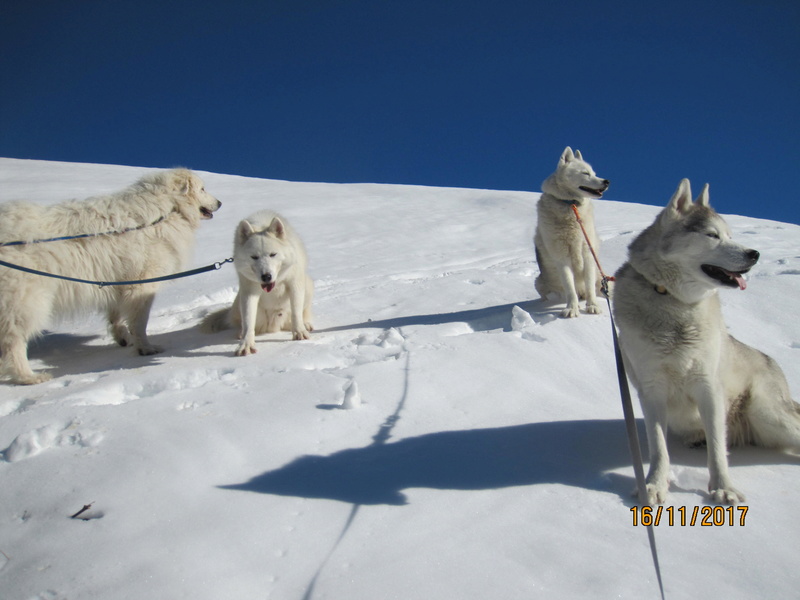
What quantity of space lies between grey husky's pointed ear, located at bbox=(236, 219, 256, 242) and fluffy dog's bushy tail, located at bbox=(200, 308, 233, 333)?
3.45 ft

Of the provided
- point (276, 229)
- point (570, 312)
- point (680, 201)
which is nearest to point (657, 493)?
point (680, 201)

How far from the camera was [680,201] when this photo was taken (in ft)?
9.23

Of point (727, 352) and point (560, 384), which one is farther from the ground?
point (727, 352)

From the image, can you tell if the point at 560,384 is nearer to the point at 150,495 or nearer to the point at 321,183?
the point at 150,495

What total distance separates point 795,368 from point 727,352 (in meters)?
2.52

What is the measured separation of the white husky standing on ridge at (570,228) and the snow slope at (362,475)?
0.60 m

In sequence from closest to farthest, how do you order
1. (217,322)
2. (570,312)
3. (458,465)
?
(458,465), (570,312), (217,322)

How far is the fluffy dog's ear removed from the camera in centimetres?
278

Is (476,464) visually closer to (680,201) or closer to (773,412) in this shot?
(773,412)

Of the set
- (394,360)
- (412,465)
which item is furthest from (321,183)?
(412,465)

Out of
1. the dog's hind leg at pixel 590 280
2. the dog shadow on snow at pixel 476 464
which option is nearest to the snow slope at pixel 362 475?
the dog shadow on snow at pixel 476 464

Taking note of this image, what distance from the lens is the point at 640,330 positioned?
2.67 meters

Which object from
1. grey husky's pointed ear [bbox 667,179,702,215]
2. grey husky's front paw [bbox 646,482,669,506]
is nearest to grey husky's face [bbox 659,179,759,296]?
A: grey husky's pointed ear [bbox 667,179,702,215]

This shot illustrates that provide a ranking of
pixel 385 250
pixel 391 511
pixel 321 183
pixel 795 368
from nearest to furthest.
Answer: pixel 391 511
pixel 795 368
pixel 385 250
pixel 321 183
